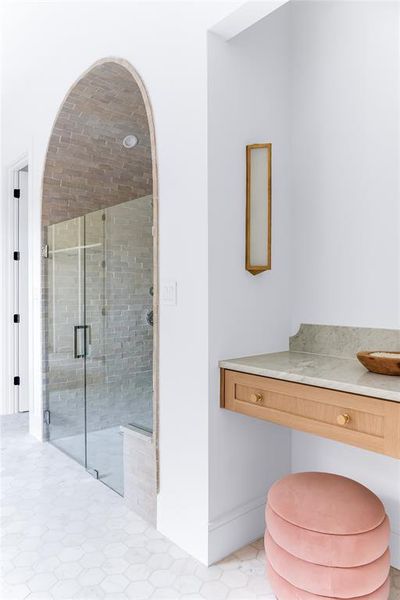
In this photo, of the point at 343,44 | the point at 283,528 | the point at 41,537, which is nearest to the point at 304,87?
the point at 343,44

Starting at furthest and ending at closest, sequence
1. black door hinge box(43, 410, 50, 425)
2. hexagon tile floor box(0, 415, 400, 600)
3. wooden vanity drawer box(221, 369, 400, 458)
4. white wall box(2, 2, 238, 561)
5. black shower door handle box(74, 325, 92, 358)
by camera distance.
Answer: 1. black door hinge box(43, 410, 50, 425)
2. black shower door handle box(74, 325, 92, 358)
3. white wall box(2, 2, 238, 561)
4. hexagon tile floor box(0, 415, 400, 600)
5. wooden vanity drawer box(221, 369, 400, 458)

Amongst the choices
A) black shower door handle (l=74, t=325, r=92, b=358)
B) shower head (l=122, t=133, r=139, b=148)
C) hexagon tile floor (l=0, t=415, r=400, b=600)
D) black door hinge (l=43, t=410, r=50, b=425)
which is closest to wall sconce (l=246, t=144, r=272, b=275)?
hexagon tile floor (l=0, t=415, r=400, b=600)

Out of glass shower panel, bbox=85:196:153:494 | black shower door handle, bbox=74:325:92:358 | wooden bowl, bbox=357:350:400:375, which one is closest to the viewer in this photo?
wooden bowl, bbox=357:350:400:375

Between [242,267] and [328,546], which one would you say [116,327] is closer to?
[242,267]

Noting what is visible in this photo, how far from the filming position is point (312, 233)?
211 cm

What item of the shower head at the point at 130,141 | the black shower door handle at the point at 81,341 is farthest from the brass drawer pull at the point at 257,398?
the shower head at the point at 130,141

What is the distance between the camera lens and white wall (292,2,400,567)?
182cm

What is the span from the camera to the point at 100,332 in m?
2.83

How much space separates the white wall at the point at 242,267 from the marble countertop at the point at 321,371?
11cm

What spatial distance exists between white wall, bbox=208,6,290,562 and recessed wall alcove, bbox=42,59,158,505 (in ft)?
1.23

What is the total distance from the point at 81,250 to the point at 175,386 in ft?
4.62

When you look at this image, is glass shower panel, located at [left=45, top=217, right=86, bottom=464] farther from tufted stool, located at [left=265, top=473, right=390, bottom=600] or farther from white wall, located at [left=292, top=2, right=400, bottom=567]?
tufted stool, located at [left=265, top=473, right=390, bottom=600]

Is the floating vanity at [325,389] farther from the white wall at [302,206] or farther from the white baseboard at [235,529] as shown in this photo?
the white baseboard at [235,529]

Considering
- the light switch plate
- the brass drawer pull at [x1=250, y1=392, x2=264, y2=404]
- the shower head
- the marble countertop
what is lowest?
the brass drawer pull at [x1=250, y1=392, x2=264, y2=404]
